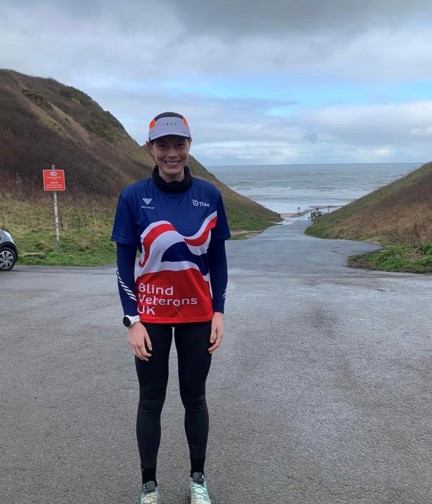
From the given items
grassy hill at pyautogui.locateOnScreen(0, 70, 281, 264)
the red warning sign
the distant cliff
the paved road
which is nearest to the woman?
the paved road

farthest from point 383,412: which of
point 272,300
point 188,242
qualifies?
point 272,300

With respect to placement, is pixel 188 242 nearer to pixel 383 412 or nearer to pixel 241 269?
pixel 383 412

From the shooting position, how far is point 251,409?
4.18 meters

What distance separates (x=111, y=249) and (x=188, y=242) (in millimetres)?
16180

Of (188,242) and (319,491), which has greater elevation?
(188,242)

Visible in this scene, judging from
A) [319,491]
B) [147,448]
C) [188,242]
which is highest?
[188,242]

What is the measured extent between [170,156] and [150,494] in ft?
6.09

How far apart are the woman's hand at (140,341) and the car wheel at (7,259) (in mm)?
10463

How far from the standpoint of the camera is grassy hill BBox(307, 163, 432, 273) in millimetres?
14867

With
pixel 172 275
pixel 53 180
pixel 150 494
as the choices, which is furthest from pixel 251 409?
pixel 53 180

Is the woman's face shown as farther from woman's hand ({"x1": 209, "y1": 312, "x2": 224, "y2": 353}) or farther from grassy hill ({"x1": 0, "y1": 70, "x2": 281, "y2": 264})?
grassy hill ({"x1": 0, "y1": 70, "x2": 281, "y2": 264})

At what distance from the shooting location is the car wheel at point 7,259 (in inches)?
484

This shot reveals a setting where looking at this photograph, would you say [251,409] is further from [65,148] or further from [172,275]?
[65,148]

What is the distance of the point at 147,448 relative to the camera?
9.62ft
